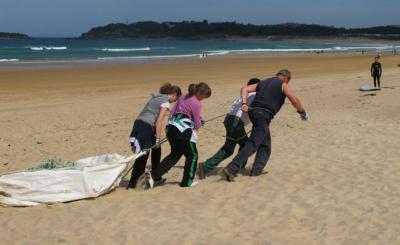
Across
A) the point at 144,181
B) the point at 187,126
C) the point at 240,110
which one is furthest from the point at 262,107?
the point at 144,181

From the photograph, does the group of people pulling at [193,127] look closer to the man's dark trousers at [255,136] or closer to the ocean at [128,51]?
the man's dark trousers at [255,136]

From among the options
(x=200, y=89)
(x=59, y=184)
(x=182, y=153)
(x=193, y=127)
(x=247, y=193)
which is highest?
(x=200, y=89)

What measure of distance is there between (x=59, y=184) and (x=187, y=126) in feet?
5.20

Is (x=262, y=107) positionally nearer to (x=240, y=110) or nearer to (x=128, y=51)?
(x=240, y=110)

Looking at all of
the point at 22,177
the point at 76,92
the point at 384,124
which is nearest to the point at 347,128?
the point at 384,124

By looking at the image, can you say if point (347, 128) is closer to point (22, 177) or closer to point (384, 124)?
point (384, 124)

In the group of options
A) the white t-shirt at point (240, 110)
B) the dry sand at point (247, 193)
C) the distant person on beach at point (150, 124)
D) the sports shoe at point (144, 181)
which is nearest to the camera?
the dry sand at point (247, 193)

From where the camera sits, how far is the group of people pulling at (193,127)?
6691mm

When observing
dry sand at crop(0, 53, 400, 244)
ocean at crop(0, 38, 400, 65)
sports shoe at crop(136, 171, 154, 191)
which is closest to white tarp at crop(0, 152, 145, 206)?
dry sand at crop(0, 53, 400, 244)

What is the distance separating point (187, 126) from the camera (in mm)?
6684

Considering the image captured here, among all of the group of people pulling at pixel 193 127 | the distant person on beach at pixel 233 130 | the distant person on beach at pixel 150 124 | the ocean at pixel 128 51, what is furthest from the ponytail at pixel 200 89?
the ocean at pixel 128 51

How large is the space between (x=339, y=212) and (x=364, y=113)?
26.3 feet

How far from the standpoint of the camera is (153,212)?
233 inches

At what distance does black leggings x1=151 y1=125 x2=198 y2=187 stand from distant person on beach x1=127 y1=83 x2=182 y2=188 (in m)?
0.16
